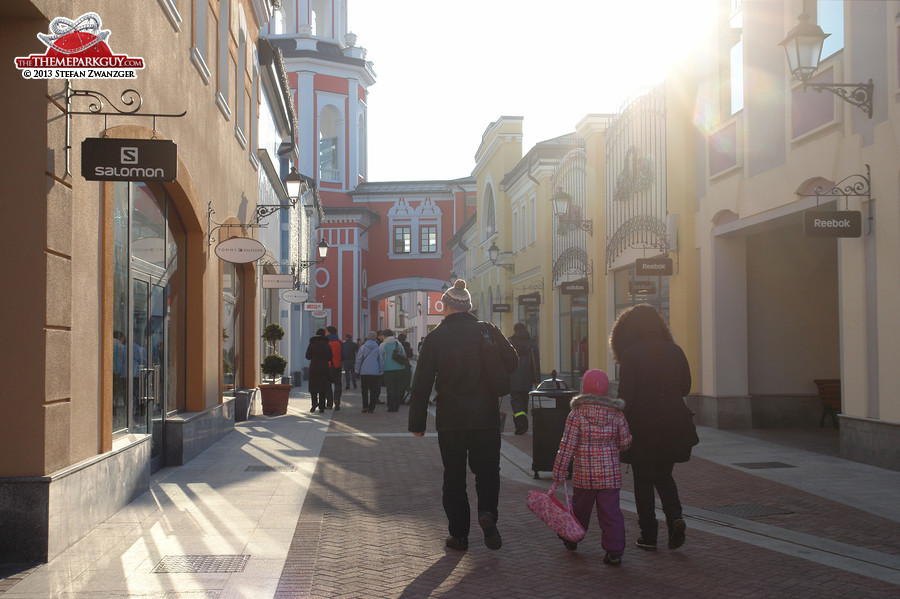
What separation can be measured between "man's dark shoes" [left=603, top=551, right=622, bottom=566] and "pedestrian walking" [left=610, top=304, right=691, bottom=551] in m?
0.50

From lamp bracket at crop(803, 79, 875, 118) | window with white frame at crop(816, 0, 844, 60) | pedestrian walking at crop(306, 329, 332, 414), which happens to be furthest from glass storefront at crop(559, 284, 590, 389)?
lamp bracket at crop(803, 79, 875, 118)

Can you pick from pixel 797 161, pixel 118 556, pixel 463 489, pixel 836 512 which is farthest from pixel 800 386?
pixel 118 556

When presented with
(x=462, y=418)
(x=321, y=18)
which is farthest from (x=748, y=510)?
(x=321, y=18)

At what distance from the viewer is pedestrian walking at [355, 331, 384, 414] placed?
19.2 metres

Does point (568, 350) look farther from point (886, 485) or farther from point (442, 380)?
point (442, 380)

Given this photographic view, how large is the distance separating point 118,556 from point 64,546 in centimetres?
37

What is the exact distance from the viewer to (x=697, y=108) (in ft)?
51.8

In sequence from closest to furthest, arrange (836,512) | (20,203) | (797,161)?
(20,203) → (836,512) → (797,161)

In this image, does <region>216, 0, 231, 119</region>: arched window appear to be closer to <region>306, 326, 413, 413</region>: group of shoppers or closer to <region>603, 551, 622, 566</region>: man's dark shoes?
<region>306, 326, 413, 413</region>: group of shoppers

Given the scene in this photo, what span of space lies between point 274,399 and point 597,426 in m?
13.4

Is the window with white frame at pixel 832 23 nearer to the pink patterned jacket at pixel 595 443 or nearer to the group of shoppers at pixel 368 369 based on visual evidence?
the pink patterned jacket at pixel 595 443

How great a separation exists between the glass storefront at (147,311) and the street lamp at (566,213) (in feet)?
41.5

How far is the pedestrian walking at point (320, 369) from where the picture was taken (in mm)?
19312

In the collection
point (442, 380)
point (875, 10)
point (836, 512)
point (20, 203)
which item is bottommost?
point (836, 512)
